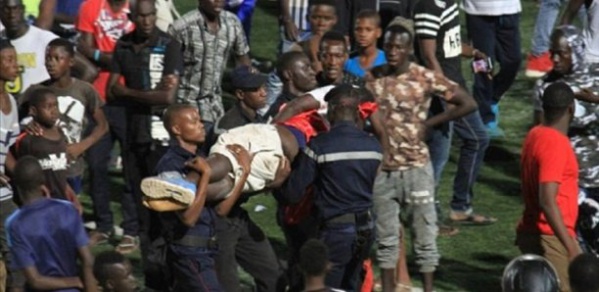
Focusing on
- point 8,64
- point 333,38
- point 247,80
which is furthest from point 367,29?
point 8,64

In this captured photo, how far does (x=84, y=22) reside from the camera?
46.3 feet

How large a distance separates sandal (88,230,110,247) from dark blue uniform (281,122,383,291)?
3.21 meters

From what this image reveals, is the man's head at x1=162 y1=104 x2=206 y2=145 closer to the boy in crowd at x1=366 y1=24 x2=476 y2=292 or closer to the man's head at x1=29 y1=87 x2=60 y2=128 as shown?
the man's head at x1=29 y1=87 x2=60 y2=128

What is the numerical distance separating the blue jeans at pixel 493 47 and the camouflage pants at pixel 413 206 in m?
3.51

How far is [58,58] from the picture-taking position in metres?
12.3

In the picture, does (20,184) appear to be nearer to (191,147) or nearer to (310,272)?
(191,147)

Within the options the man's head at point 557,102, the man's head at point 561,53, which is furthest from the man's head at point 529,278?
the man's head at point 561,53

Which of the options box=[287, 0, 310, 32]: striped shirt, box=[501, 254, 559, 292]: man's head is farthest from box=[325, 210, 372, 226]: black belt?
box=[287, 0, 310, 32]: striped shirt

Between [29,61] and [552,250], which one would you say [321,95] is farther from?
[29,61]

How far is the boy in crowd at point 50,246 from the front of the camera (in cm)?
968

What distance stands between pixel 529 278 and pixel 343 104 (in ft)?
8.69

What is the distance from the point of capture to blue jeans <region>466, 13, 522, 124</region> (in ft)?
49.9

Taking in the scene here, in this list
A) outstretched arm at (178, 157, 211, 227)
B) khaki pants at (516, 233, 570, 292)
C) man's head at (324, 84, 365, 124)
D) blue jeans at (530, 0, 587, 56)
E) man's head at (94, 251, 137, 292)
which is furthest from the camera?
blue jeans at (530, 0, 587, 56)

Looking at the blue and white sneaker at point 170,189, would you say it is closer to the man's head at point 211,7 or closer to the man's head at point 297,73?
the man's head at point 297,73
